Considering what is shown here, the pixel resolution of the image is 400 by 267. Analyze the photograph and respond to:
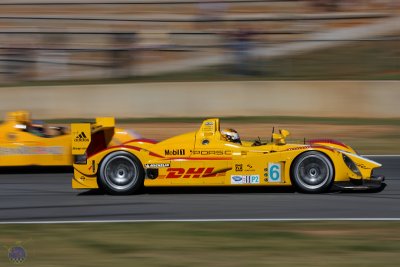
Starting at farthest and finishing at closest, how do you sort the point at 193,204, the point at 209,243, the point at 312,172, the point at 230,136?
the point at 230,136 < the point at 312,172 < the point at 193,204 < the point at 209,243

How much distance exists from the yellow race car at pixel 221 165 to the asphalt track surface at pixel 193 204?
18 centimetres

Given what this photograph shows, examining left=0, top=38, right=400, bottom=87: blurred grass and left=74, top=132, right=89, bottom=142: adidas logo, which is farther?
left=0, top=38, right=400, bottom=87: blurred grass

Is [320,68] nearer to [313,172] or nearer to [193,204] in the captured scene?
[313,172]

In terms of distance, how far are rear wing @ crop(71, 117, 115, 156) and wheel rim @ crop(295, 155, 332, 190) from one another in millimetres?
2801

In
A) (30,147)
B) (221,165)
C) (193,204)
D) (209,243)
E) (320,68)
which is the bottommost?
(209,243)

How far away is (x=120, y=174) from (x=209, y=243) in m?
3.06

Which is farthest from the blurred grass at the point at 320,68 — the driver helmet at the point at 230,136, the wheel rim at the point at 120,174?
the wheel rim at the point at 120,174

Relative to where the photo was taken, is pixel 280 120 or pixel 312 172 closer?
pixel 312 172

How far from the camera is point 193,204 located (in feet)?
31.5

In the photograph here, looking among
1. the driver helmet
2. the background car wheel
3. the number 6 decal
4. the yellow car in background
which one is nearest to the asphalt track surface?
the background car wheel

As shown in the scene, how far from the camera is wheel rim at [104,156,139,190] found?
10.1 metres

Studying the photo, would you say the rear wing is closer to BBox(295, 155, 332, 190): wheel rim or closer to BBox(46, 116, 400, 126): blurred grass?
BBox(295, 155, 332, 190): wheel rim

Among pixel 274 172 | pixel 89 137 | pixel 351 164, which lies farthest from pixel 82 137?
pixel 351 164

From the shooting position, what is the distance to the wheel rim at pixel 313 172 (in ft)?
32.1
